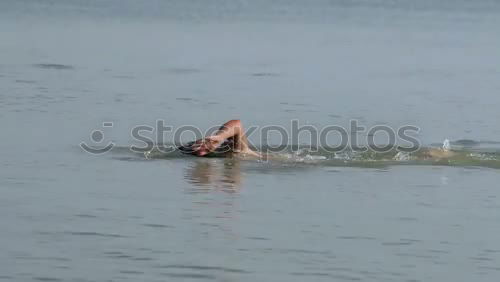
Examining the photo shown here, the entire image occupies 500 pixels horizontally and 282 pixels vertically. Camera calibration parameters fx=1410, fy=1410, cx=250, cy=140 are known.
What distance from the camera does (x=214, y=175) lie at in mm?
14867

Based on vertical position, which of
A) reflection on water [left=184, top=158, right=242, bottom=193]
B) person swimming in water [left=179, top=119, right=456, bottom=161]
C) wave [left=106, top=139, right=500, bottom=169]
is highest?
person swimming in water [left=179, top=119, right=456, bottom=161]

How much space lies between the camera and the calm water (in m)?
11.0

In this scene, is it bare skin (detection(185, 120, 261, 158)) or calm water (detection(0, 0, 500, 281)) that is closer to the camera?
calm water (detection(0, 0, 500, 281))

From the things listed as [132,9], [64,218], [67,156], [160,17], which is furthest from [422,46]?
[64,218]

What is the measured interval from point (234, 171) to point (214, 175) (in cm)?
33

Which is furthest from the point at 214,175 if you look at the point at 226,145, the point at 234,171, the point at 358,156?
the point at 358,156

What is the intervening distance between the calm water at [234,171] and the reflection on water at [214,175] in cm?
3

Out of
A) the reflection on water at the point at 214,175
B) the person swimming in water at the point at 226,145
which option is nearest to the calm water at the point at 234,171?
the reflection on water at the point at 214,175

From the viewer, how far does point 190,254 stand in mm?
11055

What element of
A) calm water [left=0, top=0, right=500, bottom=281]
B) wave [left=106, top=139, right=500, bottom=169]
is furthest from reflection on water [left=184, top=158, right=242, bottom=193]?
wave [left=106, top=139, right=500, bottom=169]

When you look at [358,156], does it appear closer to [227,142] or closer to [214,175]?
[227,142]

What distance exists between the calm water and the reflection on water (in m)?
0.03

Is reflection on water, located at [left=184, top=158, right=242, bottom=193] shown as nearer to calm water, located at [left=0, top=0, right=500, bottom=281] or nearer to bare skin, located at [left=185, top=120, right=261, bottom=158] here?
calm water, located at [left=0, top=0, right=500, bottom=281]

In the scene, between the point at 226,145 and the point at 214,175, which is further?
the point at 226,145
